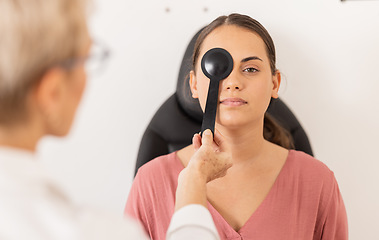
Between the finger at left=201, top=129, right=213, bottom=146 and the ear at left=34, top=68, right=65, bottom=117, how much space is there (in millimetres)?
434

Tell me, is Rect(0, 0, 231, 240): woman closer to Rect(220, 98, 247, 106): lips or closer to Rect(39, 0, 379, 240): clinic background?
Rect(220, 98, 247, 106): lips

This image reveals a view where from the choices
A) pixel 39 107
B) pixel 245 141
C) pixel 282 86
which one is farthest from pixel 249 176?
pixel 39 107

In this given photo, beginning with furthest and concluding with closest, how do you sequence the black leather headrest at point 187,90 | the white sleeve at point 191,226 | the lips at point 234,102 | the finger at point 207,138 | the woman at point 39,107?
the black leather headrest at point 187,90 → the lips at point 234,102 → the finger at point 207,138 → the white sleeve at point 191,226 → the woman at point 39,107

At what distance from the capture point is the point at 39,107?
606 mm

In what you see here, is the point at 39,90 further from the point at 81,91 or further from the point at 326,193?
the point at 326,193

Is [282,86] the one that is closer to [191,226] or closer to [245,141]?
[245,141]

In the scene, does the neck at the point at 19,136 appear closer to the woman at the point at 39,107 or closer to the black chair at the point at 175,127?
the woman at the point at 39,107

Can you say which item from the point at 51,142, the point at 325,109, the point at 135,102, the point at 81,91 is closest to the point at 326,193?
the point at 325,109

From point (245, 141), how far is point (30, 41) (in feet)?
2.43

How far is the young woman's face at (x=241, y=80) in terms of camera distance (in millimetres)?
1107

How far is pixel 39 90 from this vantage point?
59cm

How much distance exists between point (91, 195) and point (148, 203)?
501mm

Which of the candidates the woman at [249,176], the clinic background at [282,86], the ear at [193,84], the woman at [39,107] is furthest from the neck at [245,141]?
the woman at [39,107]

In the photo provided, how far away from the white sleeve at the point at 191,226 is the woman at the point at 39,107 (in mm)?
173
